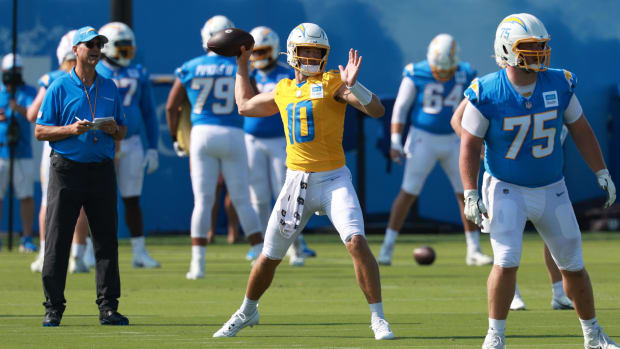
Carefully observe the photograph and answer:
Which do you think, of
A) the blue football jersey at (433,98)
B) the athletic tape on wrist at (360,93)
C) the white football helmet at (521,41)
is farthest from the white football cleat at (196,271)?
the white football helmet at (521,41)

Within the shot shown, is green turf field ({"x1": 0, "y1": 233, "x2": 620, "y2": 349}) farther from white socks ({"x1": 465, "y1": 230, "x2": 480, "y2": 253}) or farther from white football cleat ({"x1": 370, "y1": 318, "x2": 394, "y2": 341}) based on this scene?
white socks ({"x1": 465, "y1": 230, "x2": 480, "y2": 253})

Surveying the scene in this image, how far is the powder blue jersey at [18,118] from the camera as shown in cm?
1595

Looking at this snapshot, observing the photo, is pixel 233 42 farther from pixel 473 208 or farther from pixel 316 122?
pixel 473 208

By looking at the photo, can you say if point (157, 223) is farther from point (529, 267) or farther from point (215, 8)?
point (529, 267)

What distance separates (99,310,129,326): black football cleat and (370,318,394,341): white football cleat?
1.81 m

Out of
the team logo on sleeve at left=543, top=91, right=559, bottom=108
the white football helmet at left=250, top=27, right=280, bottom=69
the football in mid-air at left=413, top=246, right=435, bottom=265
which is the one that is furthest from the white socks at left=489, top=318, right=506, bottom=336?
the white football helmet at left=250, top=27, right=280, bottom=69

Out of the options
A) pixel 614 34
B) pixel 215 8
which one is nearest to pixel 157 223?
pixel 215 8

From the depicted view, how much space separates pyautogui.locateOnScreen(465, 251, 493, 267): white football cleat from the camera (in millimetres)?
13258

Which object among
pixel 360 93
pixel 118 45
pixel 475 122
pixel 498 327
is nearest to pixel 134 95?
pixel 118 45

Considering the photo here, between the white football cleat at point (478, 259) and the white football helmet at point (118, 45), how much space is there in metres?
4.13

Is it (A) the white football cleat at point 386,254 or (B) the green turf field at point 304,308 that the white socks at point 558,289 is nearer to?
(B) the green turf field at point 304,308

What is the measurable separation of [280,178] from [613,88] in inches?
369

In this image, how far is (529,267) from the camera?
1323 cm

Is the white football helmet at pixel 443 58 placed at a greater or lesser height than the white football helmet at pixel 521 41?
lesser
